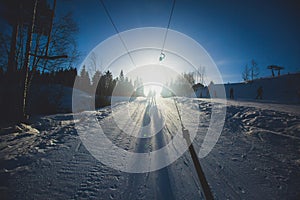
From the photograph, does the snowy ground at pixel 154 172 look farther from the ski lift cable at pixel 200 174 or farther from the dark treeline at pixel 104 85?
the dark treeline at pixel 104 85

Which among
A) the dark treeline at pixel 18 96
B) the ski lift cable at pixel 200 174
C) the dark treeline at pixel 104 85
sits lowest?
the ski lift cable at pixel 200 174

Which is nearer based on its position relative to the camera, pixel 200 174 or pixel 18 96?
pixel 200 174

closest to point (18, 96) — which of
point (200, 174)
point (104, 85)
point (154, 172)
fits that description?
point (154, 172)

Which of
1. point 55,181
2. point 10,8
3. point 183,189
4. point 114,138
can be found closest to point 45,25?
point 10,8

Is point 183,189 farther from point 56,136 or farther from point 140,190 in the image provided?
point 56,136

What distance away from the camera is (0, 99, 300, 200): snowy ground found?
1916 millimetres

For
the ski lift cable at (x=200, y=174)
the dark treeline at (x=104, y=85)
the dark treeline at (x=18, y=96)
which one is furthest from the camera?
the dark treeline at (x=104, y=85)

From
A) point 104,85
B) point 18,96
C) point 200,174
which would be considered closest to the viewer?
point 200,174

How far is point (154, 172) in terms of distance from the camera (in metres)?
2.43

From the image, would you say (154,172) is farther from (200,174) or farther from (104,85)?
(104,85)

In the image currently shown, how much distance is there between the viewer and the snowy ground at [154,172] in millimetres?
1916

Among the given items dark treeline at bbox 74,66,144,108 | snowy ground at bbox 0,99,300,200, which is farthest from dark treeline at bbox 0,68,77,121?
dark treeline at bbox 74,66,144,108

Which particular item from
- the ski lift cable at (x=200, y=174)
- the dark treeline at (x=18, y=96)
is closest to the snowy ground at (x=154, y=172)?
the ski lift cable at (x=200, y=174)

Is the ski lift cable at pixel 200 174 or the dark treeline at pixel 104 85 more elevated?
the dark treeline at pixel 104 85
